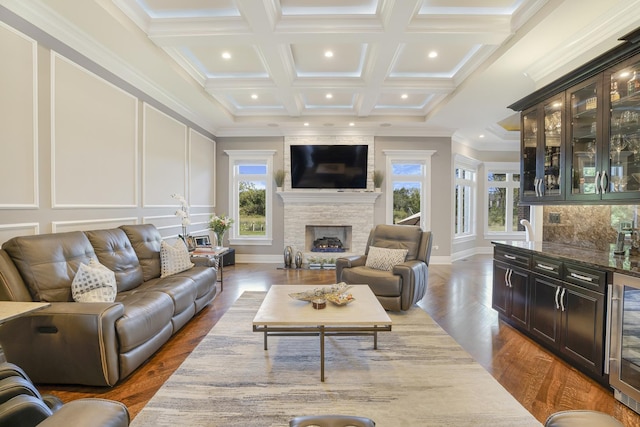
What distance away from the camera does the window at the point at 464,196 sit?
303 inches

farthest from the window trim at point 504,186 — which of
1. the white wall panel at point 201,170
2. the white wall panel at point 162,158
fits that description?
the white wall panel at point 162,158

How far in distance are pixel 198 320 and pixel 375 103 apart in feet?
14.8

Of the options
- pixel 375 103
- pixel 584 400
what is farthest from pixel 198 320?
pixel 375 103

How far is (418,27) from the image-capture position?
3.18 meters

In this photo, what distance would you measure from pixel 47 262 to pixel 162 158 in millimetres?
2604

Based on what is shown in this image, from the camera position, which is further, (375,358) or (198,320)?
(198,320)

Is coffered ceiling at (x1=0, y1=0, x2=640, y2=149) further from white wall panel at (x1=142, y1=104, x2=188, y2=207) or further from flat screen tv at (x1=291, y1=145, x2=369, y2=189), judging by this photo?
flat screen tv at (x1=291, y1=145, x2=369, y2=189)

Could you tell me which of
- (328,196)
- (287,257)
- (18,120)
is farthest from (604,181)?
(287,257)

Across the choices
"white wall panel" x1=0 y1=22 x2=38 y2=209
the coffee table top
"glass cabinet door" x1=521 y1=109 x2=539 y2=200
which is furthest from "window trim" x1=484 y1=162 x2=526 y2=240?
"white wall panel" x1=0 y1=22 x2=38 y2=209

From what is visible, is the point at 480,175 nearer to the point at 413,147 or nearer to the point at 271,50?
the point at 413,147

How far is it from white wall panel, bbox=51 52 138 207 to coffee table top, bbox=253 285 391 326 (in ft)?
7.60

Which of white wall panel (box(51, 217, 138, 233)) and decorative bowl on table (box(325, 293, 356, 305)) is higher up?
white wall panel (box(51, 217, 138, 233))

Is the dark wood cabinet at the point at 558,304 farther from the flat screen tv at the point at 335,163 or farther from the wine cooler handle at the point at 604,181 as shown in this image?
the flat screen tv at the point at 335,163

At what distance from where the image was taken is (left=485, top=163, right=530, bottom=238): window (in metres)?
8.44
